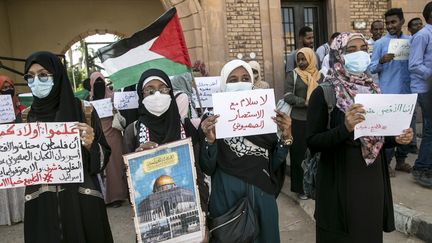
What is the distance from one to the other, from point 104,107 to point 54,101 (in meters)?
3.26

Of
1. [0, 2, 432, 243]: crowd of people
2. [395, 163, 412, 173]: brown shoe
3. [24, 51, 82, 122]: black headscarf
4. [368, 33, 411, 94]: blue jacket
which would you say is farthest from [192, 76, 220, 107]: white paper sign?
[24, 51, 82, 122]: black headscarf

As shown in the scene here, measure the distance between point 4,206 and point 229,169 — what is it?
411 centimetres

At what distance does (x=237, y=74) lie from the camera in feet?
8.66

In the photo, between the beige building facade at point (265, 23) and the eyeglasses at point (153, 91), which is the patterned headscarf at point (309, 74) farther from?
the beige building facade at point (265, 23)

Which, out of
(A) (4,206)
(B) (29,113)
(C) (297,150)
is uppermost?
(B) (29,113)

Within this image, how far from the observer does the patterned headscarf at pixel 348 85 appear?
2.51 metres

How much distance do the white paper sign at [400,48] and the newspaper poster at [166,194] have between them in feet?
13.1

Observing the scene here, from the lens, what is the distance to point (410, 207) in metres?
4.33

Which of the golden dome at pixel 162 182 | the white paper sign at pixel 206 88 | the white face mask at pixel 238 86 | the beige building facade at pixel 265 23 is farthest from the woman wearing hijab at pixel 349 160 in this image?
the beige building facade at pixel 265 23

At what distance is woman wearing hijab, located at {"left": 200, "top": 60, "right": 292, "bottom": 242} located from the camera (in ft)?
8.38

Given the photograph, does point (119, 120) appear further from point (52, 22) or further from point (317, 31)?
point (52, 22)

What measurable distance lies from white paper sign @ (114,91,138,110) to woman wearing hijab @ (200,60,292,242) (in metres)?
2.96

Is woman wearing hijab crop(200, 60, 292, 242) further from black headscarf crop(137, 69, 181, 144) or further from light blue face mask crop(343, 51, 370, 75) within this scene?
light blue face mask crop(343, 51, 370, 75)

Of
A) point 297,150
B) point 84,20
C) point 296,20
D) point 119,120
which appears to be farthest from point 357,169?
point 84,20
